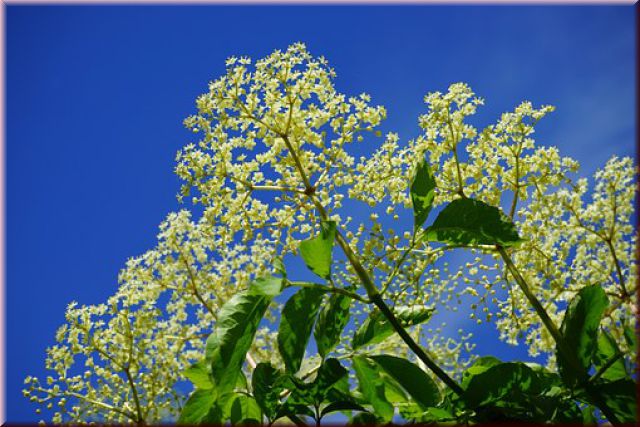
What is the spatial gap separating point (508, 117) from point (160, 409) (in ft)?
8.41

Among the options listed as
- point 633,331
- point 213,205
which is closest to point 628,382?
point 633,331

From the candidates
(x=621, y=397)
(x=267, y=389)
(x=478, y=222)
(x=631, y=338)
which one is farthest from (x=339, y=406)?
(x=631, y=338)

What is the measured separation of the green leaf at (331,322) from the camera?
148 centimetres

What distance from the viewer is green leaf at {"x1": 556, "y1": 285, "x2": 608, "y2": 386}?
5.09 feet

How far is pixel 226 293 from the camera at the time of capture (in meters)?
3.46

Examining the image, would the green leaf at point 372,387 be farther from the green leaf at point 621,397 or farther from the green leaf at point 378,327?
the green leaf at point 621,397

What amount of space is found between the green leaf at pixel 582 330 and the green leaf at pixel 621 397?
59mm

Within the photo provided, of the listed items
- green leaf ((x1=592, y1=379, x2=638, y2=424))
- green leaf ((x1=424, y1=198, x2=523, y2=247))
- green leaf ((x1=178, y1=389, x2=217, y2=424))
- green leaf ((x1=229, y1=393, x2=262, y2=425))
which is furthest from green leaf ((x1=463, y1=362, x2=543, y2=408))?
Answer: green leaf ((x1=178, y1=389, x2=217, y2=424))

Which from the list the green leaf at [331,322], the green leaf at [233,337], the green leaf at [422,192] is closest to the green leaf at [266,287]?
the green leaf at [233,337]

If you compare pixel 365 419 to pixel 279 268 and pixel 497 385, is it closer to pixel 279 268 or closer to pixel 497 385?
pixel 497 385

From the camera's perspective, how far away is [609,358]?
1.68 m

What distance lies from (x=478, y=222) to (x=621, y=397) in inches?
22.8

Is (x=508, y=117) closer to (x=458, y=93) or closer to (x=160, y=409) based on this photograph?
(x=458, y=93)

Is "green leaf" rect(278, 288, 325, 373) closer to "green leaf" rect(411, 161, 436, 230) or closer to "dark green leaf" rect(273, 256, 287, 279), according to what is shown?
"dark green leaf" rect(273, 256, 287, 279)
